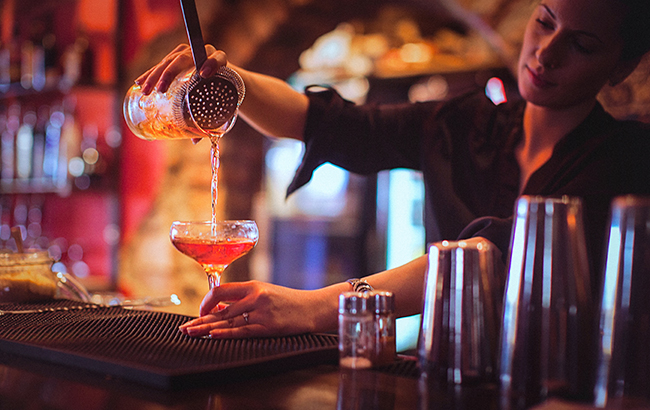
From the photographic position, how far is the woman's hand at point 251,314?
0.99 meters

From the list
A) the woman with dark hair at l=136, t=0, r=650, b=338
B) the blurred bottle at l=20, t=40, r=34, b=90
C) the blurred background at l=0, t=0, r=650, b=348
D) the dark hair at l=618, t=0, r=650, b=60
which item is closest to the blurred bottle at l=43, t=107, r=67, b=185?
the blurred background at l=0, t=0, r=650, b=348

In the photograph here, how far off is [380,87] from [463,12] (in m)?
2.10

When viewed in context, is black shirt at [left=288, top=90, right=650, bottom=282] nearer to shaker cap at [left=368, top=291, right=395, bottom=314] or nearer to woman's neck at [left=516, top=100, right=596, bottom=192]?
woman's neck at [left=516, top=100, right=596, bottom=192]

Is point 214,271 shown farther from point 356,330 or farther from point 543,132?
point 543,132

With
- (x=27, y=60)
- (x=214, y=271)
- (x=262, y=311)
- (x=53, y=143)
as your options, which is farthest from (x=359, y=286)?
(x=27, y=60)

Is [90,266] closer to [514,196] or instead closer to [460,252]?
[514,196]

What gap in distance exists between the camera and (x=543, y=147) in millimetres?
1457

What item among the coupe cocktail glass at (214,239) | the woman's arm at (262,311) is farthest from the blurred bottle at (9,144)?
the woman's arm at (262,311)

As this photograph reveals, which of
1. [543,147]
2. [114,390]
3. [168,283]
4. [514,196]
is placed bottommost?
[168,283]

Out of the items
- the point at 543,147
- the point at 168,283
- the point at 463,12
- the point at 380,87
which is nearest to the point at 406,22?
the point at 380,87

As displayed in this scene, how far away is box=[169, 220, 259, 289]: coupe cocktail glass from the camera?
112cm

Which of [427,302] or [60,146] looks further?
[60,146]

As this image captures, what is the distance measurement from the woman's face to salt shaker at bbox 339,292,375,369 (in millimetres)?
777

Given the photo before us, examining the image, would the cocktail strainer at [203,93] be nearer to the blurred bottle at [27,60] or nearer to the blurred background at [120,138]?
the blurred background at [120,138]
